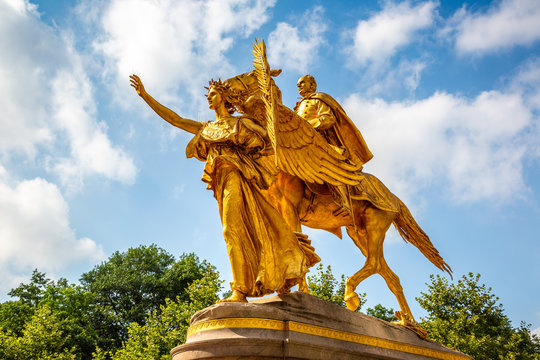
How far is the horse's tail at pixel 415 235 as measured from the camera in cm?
859

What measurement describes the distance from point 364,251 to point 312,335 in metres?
3.26

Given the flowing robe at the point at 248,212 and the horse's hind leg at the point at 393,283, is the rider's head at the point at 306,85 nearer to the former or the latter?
the flowing robe at the point at 248,212

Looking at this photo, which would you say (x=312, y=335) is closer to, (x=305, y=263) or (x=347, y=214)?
(x=305, y=263)

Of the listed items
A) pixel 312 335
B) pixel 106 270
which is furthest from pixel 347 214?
pixel 106 270

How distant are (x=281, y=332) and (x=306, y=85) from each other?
477 centimetres

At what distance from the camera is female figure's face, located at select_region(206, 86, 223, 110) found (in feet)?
21.9

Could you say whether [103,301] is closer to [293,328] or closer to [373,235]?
[373,235]

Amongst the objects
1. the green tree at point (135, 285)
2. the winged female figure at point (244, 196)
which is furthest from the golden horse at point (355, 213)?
the green tree at point (135, 285)

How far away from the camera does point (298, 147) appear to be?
22.7 feet

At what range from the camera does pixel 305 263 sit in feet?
19.4

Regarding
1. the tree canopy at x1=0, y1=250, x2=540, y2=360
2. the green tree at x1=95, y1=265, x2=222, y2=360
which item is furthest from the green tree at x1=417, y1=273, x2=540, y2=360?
the green tree at x1=95, y1=265, x2=222, y2=360

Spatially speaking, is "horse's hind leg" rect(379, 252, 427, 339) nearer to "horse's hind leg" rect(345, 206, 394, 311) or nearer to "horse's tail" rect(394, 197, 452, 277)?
"horse's hind leg" rect(345, 206, 394, 311)

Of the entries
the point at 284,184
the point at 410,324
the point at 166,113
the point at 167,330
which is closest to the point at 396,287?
the point at 410,324

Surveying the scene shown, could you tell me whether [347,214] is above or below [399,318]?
above
